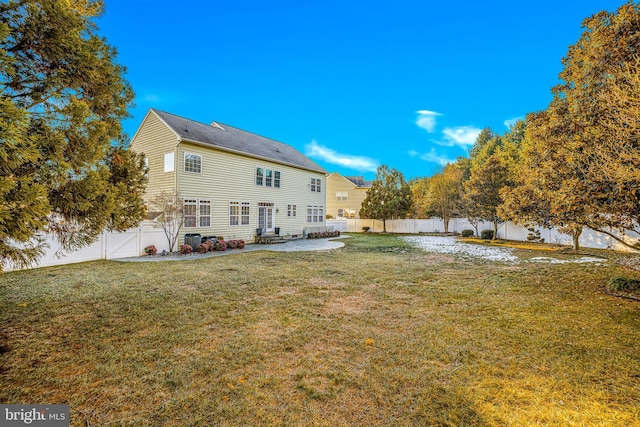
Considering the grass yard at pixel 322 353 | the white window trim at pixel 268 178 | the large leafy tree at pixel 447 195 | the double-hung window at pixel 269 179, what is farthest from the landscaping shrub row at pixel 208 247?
the large leafy tree at pixel 447 195

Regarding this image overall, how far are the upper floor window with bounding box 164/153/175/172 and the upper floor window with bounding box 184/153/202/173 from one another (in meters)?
0.58

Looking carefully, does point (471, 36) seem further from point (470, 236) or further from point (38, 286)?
point (38, 286)

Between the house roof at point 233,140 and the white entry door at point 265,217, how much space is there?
3.12 meters

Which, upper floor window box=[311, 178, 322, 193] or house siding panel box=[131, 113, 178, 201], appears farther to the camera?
upper floor window box=[311, 178, 322, 193]

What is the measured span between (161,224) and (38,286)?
20.0 feet

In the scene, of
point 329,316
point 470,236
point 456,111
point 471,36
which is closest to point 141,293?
point 329,316

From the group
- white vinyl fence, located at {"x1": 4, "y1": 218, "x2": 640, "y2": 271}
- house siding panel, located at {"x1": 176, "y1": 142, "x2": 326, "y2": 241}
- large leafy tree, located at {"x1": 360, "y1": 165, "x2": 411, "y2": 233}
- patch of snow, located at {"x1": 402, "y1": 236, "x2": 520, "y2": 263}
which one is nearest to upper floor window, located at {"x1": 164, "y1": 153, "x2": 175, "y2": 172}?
house siding panel, located at {"x1": 176, "y1": 142, "x2": 326, "y2": 241}

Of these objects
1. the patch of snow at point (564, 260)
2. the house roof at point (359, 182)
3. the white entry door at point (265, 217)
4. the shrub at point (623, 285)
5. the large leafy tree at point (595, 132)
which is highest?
the house roof at point (359, 182)

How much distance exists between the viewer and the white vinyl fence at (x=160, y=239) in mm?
9856

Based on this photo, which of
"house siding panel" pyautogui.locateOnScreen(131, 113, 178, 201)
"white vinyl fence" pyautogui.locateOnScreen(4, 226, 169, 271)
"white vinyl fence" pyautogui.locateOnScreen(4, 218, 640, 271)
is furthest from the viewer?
"house siding panel" pyautogui.locateOnScreen(131, 113, 178, 201)

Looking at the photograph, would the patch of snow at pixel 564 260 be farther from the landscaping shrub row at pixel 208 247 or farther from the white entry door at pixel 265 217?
the white entry door at pixel 265 217

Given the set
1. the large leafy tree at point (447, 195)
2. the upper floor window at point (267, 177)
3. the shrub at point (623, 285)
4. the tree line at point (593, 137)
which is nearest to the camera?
the tree line at point (593, 137)

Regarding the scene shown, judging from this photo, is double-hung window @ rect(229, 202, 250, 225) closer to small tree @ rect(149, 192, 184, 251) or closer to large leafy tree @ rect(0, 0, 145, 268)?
small tree @ rect(149, 192, 184, 251)

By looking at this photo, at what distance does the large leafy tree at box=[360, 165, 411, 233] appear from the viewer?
26.5m
